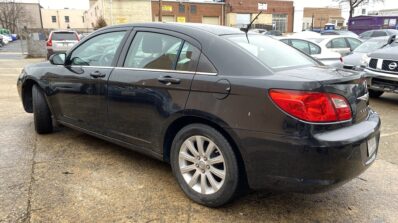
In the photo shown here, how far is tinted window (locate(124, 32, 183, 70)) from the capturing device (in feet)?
10.9

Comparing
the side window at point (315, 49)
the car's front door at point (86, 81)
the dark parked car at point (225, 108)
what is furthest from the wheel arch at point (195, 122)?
the side window at point (315, 49)

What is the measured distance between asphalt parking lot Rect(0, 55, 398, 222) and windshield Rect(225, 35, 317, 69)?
48.2 inches

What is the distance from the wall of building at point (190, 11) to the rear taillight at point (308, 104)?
51.8 meters

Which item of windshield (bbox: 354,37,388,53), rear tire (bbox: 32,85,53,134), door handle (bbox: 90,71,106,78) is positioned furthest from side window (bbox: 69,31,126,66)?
windshield (bbox: 354,37,388,53)

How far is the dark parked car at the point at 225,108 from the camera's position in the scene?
100 inches

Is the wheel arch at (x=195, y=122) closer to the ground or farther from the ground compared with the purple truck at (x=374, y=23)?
closer to the ground

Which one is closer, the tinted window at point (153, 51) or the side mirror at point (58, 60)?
the tinted window at point (153, 51)

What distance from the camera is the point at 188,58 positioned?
125 inches

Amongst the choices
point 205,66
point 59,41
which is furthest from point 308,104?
point 59,41

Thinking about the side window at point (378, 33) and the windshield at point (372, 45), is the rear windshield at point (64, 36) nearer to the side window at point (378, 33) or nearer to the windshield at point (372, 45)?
the windshield at point (372, 45)

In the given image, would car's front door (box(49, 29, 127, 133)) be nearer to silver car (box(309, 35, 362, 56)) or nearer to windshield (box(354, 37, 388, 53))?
windshield (box(354, 37, 388, 53))

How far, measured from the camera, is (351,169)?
2619 millimetres

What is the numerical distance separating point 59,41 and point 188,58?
55.0 ft

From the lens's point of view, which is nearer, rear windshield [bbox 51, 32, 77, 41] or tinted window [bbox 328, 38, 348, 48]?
tinted window [bbox 328, 38, 348, 48]
